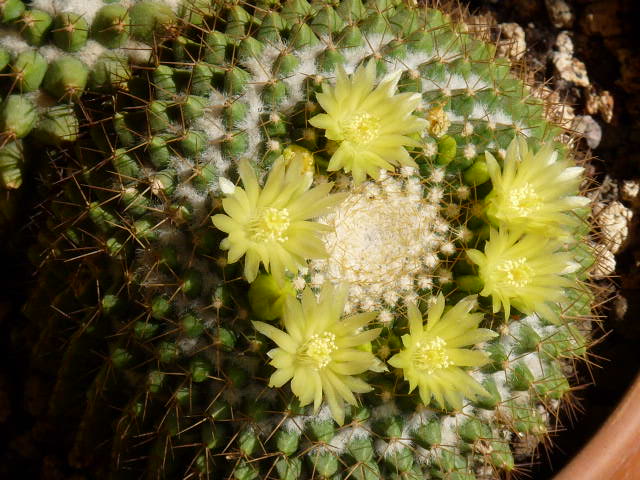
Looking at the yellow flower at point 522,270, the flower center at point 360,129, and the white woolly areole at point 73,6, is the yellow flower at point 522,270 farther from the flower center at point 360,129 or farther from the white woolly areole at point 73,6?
the white woolly areole at point 73,6

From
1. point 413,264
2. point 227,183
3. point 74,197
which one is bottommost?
point 74,197

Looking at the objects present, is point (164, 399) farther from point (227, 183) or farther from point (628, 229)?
point (628, 229)

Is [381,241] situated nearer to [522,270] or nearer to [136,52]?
[522,270]

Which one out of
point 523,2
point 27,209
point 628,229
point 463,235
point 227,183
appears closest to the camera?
point 227,183

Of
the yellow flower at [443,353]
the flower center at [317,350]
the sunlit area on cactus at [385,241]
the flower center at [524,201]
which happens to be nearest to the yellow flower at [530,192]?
the flower center at [524,201]

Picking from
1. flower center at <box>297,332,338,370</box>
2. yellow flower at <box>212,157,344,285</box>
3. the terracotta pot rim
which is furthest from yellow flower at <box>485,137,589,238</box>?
the terracotta pot rim

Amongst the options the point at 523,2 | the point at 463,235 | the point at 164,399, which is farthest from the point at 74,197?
the point at 523,2

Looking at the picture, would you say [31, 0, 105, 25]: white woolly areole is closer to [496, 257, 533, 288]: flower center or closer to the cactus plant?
the cactus plant
